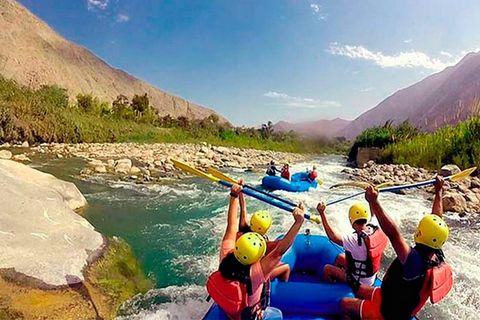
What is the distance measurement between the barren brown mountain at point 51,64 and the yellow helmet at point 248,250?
6934cm

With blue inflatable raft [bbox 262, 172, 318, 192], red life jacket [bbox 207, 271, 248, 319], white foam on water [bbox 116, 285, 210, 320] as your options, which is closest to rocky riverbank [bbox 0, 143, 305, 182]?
blue inflatable raft [bbox 262, 172, 318, 192]

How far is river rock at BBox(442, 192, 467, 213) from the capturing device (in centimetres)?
880

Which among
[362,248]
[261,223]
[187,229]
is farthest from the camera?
[187,229]

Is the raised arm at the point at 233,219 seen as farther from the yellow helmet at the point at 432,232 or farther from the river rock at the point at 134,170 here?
the river rock at the point at 134,170

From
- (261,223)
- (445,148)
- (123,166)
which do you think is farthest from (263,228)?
(445,148)

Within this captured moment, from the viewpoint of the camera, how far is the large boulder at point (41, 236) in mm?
3520

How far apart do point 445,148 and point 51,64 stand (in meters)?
74.5

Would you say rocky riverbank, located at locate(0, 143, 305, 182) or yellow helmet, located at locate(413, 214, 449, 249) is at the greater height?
yellow helmet, located at locate(413, 214, 449, 249)

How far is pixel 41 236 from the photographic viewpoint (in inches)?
160

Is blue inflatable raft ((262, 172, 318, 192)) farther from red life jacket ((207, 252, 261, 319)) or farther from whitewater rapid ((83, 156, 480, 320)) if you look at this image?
red life jacket ((207, 252, 261, 319))

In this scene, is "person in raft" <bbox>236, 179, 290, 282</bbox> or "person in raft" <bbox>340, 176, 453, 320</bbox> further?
"person in raft" <bbox>236, 179, 290, 282</bbox>

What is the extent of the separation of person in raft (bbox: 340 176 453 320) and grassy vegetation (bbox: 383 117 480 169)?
39.3 ft

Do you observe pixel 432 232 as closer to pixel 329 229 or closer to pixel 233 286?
pixel 329 229

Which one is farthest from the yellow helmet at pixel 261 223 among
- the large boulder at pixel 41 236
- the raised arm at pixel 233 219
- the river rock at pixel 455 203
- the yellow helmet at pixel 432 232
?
the river rock at pixel 455 203
